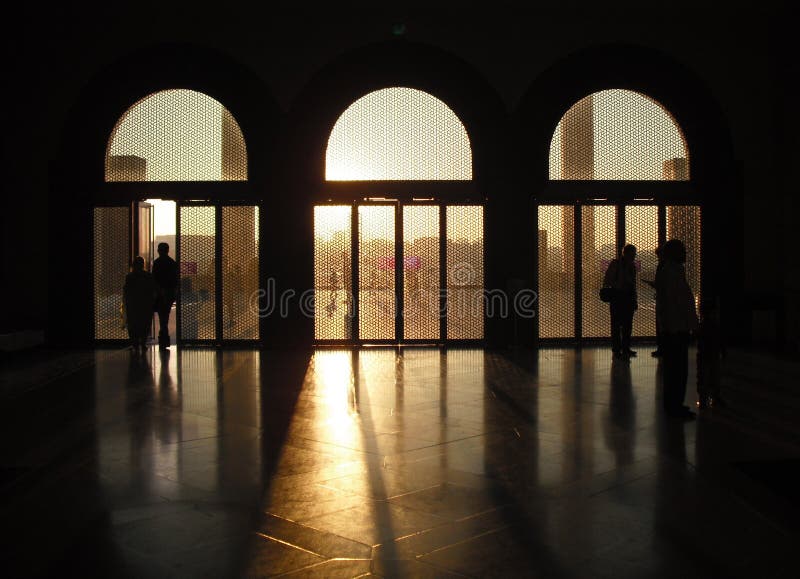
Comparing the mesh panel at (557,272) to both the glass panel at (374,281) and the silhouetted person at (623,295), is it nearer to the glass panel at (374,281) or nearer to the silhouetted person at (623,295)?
the silhouetted person at (623,295)

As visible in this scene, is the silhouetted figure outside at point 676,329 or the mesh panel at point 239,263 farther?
the mesh panel at point 239,263

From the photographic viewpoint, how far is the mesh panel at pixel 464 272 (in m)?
12.2

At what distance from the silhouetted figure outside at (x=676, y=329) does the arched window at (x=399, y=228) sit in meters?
5.56

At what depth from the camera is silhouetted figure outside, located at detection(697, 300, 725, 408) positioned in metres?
6.91

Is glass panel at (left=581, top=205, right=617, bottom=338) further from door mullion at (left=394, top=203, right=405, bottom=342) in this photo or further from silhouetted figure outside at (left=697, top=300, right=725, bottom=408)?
silhouetted figure outside at (left=697, top=300, right=725, bottom=408)

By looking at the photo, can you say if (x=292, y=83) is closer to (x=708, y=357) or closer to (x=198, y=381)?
(x=198, y=381)

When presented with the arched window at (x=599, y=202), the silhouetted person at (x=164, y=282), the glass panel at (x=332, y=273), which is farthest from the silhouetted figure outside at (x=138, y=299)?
the arched window at (x=599, y=202)

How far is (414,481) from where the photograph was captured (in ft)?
15.4

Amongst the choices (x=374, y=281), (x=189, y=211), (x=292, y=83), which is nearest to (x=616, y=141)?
(x=374, y=281)

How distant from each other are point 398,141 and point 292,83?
199 cm

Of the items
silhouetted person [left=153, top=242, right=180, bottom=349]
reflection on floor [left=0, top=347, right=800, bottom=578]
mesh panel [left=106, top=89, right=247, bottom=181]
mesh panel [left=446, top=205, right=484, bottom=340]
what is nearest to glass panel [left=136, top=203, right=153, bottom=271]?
mesh panel [left=106, top=89, right=247, bottom=181]

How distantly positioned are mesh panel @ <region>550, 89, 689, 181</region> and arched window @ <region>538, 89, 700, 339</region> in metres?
0.02

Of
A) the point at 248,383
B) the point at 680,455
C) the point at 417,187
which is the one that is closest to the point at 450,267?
the point at 417,187

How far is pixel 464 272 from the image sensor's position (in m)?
12.2
